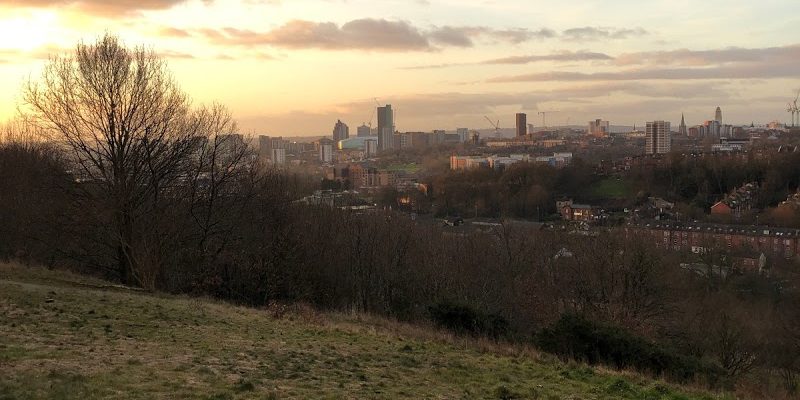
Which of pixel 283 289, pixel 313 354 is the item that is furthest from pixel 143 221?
pixel 313 354

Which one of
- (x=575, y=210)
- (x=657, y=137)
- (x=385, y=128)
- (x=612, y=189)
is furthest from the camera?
(x=385, y=128)

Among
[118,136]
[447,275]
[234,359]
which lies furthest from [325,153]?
[234,359]

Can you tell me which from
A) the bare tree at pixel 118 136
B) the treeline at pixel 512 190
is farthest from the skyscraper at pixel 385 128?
the bare tree at pixel 118 136

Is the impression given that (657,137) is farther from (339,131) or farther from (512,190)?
(339,131)

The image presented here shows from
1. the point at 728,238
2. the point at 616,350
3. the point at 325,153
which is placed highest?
the point at 325,153

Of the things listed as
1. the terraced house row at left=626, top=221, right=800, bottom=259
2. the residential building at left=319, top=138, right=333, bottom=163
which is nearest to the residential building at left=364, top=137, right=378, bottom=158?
the residential building at left=319, top=138, right=333, bottom=163

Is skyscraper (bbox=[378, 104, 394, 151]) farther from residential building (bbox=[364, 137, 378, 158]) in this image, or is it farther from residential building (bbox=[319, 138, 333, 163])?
residential building (bbox=[319, 138, 333, 163])
